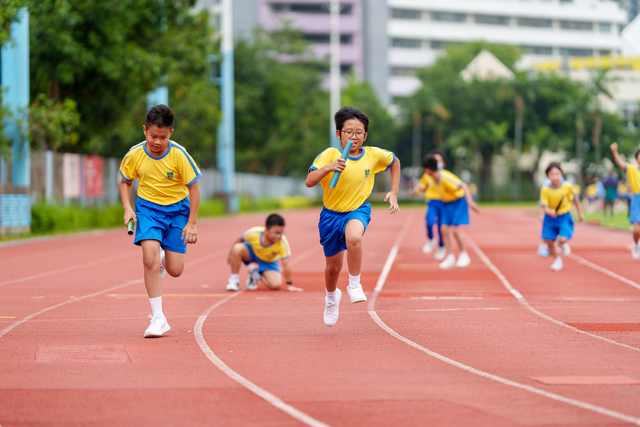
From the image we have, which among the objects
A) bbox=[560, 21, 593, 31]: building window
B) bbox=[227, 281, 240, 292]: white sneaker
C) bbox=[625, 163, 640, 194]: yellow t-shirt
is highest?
bbox=[560, 21, 593, 31]: building window

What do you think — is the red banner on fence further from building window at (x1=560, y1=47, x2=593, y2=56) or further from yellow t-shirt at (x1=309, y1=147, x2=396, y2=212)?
building window at (x1=560, y1=47, x2=593, y2=56)

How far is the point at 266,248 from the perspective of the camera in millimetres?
11359

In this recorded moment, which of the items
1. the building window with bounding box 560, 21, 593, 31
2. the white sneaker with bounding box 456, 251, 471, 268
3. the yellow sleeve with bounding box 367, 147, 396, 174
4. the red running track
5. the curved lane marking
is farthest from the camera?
the building window with bounding box 560, 21, 593, 31

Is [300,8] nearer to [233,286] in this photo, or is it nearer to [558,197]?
[558,197]

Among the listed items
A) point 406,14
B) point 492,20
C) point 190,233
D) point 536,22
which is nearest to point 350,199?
point 190,233

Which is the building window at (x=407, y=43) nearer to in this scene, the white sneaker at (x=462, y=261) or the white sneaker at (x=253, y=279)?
the white sneaker at (x=462, y=261)

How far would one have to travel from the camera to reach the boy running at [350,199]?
7.66 metres

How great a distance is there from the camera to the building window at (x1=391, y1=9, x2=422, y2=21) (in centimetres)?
9844

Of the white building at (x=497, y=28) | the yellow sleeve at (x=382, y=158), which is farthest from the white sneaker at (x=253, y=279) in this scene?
the white building at (x=497, y=28)

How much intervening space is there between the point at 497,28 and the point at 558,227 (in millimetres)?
90184

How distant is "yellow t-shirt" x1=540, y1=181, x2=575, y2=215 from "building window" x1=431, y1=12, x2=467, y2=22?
3464 inches

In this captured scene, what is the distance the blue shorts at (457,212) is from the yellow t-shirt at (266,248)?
447 cm

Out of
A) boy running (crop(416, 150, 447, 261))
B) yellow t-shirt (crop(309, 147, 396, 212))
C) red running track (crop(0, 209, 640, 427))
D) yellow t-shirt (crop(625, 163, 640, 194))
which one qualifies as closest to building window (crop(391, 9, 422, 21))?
boy running (crop(416, 150, 447, 261))

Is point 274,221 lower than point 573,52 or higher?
lower
